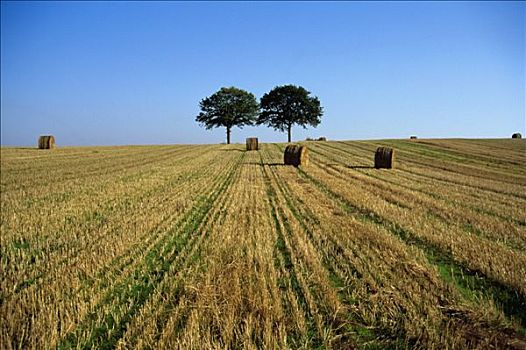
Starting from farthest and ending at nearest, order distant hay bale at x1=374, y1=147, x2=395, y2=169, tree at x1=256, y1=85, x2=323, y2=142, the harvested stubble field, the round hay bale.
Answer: tree at x1=256, y1=85, x2=323, y2=142 → the round hay bale → distant hay bale at x1=374, y1=147, x2=395, y2=169 → the harvested stubble field

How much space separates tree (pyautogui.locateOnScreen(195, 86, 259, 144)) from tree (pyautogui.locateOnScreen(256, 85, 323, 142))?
151 inches

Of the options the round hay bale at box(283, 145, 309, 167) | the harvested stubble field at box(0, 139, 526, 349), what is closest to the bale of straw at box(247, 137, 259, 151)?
the round hay bale at box(283, 145, 309, 167)

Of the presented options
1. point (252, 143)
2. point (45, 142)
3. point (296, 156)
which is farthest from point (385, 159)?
point (45, 142)

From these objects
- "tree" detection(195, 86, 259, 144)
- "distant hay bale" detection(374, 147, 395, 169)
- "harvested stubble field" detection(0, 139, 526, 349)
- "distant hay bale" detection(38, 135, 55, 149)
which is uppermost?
"tree" detection(195, 86, 259, 144)

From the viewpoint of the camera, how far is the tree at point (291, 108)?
58812mm

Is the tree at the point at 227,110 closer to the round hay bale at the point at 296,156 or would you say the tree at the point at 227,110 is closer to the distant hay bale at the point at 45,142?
the distant hay bale at the point at 45,142

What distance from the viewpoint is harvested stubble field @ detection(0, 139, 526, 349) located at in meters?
3.24

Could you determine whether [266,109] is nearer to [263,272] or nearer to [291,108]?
[291,108]

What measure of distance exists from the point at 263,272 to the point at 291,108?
56.1 m

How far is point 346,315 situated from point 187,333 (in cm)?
172

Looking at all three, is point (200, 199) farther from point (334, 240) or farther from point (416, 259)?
point (416, 259)

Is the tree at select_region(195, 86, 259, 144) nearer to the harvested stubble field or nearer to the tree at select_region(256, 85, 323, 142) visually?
the tree at select_region(256, 85, 323, 142)

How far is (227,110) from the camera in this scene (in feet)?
197

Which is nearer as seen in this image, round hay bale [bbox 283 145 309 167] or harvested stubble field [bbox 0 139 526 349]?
harvested stubble field [bbox 0 139 526 349]
